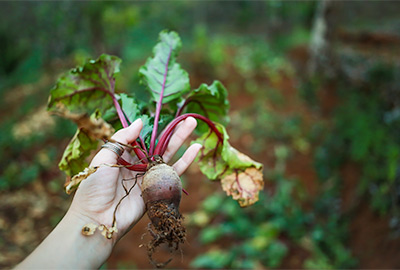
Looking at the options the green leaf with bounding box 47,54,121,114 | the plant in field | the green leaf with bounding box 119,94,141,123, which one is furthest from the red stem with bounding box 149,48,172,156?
the green leaf with bounding box 47,54,121,114

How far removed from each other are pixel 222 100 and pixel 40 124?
17.3 ft

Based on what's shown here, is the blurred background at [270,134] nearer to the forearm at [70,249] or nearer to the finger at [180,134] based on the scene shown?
the forearm at [70,249]

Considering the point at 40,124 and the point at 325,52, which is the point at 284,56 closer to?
the point at 325,52

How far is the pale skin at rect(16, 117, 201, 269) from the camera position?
1.48 metres

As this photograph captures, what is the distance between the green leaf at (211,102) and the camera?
2.00 meters

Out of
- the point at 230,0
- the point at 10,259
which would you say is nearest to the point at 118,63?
the point at 10,259

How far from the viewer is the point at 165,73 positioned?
209 cm

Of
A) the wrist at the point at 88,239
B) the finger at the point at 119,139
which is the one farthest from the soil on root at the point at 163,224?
the finger at the point at 119,139

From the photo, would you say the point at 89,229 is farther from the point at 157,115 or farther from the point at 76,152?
the point at 157,115

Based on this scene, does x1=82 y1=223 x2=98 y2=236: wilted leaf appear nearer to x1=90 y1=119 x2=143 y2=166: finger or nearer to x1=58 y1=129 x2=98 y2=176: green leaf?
x1=90 y1=119 x2=143 y2=166: finger

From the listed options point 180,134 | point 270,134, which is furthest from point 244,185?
point 270,134

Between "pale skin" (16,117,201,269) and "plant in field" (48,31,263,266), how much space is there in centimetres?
11

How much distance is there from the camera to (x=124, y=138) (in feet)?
5.50

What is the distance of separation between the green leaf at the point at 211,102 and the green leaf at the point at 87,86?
19.9 inches
